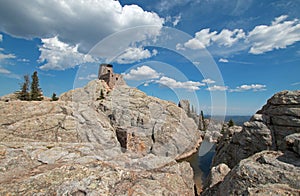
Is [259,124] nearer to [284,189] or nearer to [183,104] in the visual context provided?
[284,189]

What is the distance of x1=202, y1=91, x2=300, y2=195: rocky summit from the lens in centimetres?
658

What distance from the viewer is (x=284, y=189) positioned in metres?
5.98

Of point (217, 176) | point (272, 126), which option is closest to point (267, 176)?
point (217, 176)

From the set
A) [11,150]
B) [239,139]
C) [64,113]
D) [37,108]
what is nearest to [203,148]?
[239,139]

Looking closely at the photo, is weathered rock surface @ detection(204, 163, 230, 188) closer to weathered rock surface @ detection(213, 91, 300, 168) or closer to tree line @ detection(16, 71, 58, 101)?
weathered rock surface @ detection(213, 91, 300, 168)

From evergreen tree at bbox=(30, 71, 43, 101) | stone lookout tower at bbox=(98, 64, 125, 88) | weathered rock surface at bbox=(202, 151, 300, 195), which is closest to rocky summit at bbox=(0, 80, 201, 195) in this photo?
weathered rock surface at bbox=(202, 151, 300, 195)

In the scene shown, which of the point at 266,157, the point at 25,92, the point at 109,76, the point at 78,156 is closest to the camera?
the point at 266,157

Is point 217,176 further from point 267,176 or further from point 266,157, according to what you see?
point 267,176

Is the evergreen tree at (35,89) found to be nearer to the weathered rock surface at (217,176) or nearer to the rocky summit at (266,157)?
the weathered rock surface at (217,176)

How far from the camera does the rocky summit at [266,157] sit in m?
6.58

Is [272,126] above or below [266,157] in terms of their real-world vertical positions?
above

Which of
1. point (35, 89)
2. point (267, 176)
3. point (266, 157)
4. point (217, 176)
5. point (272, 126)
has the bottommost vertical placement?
point (217, 176)

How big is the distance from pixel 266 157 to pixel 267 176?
142 cm

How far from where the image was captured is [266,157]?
805cm
